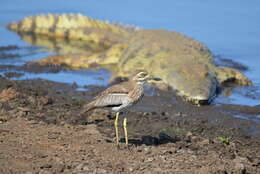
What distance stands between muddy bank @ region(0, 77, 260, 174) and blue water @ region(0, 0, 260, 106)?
243 cm

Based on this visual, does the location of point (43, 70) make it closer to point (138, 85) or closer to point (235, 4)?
point (138, 85)

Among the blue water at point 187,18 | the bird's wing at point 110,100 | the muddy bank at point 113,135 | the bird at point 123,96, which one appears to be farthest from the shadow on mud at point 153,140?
the blue water at point 187,18

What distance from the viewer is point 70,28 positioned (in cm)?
1800

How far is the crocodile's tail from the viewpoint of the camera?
1742cm

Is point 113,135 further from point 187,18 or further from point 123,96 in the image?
point 187,18

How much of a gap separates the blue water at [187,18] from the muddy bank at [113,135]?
95.7 inches

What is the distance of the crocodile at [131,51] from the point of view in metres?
11.1

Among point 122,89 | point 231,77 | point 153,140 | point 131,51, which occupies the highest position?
point 131,51

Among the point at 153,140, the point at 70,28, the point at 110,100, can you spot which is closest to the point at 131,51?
the point at 70,28

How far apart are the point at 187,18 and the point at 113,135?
11.4 m

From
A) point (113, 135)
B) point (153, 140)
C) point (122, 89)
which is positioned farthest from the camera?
point (113, 135)

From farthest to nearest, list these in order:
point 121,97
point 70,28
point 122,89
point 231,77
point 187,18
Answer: point 187,18 < point 70,28 < point 231,77 < point 122,89 < point 121,97

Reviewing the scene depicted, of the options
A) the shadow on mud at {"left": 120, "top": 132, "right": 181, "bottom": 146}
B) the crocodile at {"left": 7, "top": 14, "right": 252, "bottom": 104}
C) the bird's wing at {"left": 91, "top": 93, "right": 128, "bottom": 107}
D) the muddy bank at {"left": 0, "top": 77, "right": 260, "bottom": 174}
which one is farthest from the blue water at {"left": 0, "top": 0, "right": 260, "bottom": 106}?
the bird's wing at {"left": 91, "top": 93, "right": 128, "bottom": 107}

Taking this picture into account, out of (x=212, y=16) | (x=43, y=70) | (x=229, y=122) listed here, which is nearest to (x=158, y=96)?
(x=229, y=122)
